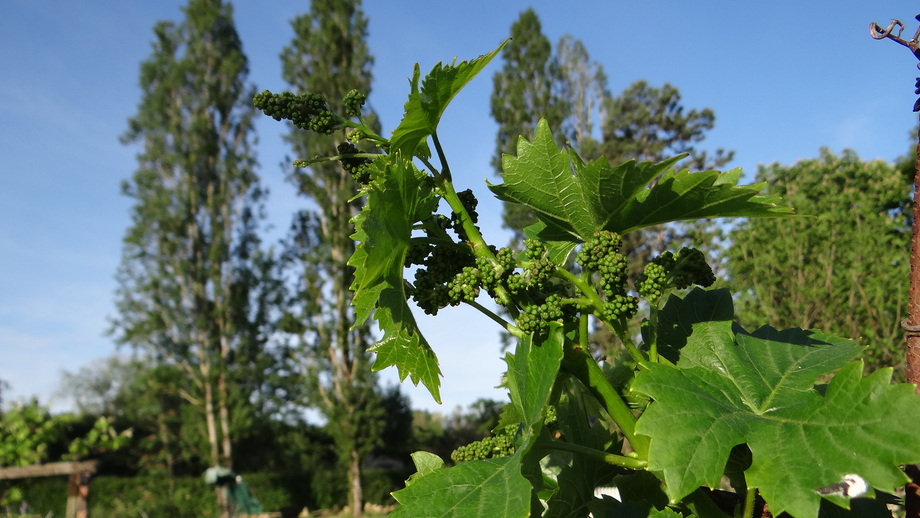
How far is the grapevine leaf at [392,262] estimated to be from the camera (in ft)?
2.77

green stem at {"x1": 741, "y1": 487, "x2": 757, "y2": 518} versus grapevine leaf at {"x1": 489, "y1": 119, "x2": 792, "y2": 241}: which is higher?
grapevine leaf at {"x1": 489, "y1": 119, "x2": 792, "y2": 241}

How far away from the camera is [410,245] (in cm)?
93

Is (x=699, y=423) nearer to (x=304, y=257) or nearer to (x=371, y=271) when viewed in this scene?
(x=371, y=271)

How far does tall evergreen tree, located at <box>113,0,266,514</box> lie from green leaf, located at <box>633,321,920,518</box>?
75.0 feet

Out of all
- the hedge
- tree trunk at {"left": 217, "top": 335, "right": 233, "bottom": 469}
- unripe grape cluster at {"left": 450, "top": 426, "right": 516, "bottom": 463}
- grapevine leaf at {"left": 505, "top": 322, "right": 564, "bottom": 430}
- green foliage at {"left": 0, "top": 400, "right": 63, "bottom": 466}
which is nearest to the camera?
grapevine leaf at {"left": 505, "top": 322, "right": 564, "bottom": 430}

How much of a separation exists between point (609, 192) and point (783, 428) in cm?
34

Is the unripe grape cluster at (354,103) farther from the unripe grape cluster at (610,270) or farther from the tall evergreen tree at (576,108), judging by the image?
the tall evergreen tree at (576,108)

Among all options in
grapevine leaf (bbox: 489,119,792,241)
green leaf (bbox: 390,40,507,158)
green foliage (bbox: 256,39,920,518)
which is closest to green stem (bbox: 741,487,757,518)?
green foliage (bbox: 256,39,920,518)

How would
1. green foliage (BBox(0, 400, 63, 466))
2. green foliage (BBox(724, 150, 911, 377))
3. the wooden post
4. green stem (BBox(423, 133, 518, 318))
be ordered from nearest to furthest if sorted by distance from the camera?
green stem (BBox(423, 133, 518, 318)) → the wooden post → green foliage (BBox(724, 150, 911, 377)) → green foliage (BBox(0, 400, 63, 466))

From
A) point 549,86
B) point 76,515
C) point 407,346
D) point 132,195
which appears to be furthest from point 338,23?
point 407,346

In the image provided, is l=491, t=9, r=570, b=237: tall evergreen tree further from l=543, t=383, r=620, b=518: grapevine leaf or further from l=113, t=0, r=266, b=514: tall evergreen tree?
l=543, t=383, r=620, b=518: grapevine leaf

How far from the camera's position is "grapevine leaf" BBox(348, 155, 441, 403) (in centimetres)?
84

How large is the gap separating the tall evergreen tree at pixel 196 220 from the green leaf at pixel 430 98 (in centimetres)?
2267

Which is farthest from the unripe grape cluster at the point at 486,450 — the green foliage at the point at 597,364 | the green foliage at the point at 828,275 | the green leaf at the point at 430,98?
the green foliage at the point at 828,275
